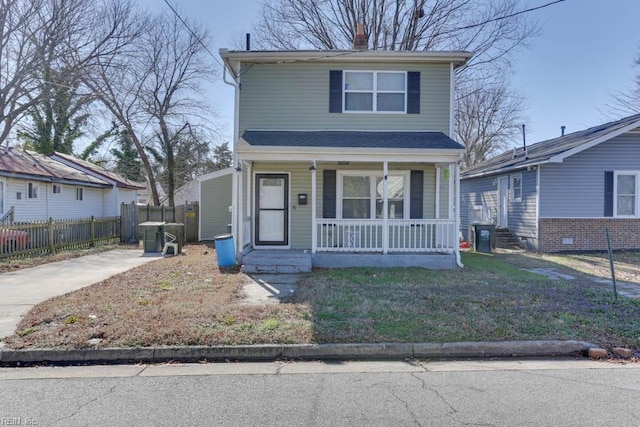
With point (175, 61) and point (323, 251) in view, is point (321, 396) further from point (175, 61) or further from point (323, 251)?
point (175, 61)

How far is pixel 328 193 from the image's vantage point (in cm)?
1148

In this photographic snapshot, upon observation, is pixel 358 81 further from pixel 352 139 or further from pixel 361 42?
pixel 352 139

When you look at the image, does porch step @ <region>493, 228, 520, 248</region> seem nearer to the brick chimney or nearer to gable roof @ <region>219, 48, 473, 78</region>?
gable roof @ <region>219, 48, 473, 78</region>

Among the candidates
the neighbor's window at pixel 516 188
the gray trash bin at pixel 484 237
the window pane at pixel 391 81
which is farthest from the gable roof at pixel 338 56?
the neighbor's window at pixel 516 188

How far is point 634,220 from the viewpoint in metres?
14.1

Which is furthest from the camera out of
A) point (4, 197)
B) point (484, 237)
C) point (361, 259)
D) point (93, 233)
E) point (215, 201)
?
point (215, 201)

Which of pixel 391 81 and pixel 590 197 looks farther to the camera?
pixel 590 197

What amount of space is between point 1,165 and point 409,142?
1401 cm

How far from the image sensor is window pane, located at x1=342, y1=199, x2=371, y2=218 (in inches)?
456

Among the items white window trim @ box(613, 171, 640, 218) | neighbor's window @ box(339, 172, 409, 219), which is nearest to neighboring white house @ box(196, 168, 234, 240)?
neighbor's window @ box(339, 172, 409, 219)

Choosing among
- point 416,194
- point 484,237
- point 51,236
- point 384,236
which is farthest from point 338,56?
point 51,236

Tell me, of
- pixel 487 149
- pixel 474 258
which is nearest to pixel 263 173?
pixel 474 258

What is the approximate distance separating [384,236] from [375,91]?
435 cm

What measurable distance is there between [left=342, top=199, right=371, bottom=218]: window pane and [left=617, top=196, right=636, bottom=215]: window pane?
963 cm
